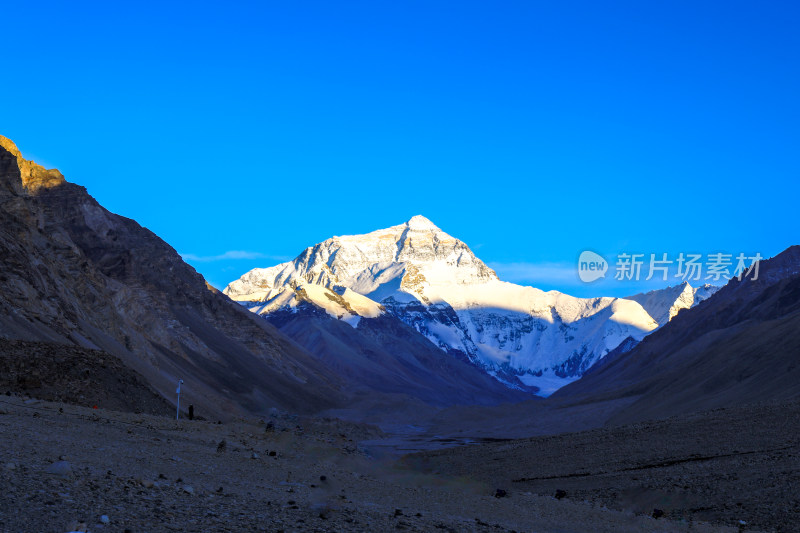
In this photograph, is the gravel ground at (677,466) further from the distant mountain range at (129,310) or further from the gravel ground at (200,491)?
the distant mountain range at (129,310)

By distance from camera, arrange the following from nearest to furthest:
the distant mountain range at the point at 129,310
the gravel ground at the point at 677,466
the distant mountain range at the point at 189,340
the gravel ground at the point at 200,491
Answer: the gravel ground at the point at 200,491 < the gravel ground at the point at 677,466 < the distant mountain range at the point at 189,340 < the distant mountain range at the point at 129,310

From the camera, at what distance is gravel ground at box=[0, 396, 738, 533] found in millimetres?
10383

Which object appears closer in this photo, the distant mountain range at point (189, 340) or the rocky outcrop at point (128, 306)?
the distant mountain range at point (189, 340)

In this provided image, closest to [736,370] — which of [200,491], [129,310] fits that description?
[200,491]

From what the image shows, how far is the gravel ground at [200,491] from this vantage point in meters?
10.4

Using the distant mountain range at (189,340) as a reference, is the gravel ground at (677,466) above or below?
below

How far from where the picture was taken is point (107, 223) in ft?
401

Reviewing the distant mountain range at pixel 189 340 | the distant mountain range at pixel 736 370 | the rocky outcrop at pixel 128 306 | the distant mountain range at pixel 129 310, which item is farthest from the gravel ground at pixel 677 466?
the rocky outcrop at pixel 128 306

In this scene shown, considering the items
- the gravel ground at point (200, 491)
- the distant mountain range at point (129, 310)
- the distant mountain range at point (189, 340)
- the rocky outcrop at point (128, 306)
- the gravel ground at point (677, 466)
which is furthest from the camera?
the rocky outcrop at point (128, 306)

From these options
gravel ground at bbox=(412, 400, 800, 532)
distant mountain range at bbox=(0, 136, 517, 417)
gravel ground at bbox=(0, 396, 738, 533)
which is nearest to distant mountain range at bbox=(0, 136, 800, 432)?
distant mountain range at bbox=(0, 136, 517, 417)

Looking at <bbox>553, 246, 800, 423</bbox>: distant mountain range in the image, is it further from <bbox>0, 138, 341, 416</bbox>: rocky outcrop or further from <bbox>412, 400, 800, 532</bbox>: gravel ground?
<bbox>0, 138, 341, 416</bbox>: rocky outcrop

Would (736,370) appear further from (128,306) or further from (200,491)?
(128,306)

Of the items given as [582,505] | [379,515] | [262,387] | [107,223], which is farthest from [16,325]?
[107,223]

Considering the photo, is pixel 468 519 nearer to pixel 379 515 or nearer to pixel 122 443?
pixel 379 515
